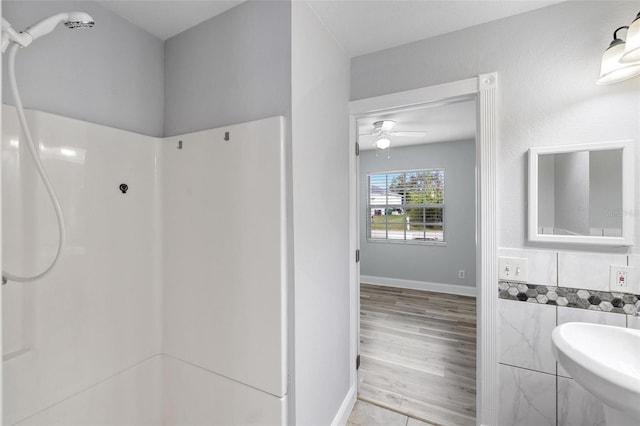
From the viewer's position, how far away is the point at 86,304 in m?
1.37

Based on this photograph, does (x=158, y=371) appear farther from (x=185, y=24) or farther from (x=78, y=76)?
(x=185, y=24)

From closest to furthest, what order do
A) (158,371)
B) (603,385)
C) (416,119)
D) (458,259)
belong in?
(603,385) → (158,371) → (416,119) → (458,259)

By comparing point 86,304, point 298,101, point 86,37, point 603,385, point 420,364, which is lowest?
point 420,364

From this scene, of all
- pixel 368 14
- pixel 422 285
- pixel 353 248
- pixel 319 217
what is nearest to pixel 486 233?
pixel 353 248

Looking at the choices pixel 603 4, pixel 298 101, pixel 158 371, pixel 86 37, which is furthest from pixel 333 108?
pixel 158 371

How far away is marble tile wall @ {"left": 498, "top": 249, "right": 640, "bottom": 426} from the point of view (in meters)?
1.44

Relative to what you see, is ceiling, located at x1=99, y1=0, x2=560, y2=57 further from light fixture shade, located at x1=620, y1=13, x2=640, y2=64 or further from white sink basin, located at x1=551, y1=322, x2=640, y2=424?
white sink basin, located at x1=551, y1=322, x2=640, y2=424

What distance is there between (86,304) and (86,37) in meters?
1.29

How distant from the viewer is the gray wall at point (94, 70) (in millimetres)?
1239

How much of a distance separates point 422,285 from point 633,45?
4039 mm

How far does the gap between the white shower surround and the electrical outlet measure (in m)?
1.60

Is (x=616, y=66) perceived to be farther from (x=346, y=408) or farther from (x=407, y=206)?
(x=407, y=206)

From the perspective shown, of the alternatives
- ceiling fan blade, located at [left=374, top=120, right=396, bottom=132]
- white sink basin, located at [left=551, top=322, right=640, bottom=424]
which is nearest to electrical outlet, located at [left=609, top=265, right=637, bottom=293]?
white sink basin, located at [left=551, top=322, right=640, bottom=424]

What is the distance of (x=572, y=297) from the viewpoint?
4.88 feet
